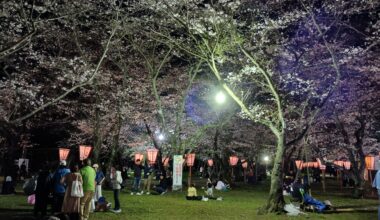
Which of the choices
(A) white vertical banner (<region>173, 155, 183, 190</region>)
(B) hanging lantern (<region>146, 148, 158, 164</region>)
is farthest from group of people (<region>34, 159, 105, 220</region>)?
(B) hanging lantern (<region>146, 148, 158, 164</region>)

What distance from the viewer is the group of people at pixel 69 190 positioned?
1141 cm

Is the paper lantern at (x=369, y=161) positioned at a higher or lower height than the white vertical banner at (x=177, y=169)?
higher

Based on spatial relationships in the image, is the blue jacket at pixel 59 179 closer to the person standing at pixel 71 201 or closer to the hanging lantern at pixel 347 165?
the person standing at pixel 71 201

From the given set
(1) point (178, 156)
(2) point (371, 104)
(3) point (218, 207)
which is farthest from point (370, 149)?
(3) point (218, 207)

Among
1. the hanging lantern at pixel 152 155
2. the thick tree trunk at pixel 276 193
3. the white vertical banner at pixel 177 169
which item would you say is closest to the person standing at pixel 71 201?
the thick tree trunk at pixel 276 193

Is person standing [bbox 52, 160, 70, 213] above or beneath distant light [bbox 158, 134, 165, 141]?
beneath

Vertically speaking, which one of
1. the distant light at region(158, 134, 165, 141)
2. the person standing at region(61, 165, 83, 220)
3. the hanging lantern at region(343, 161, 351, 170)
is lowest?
the person standing at region(61, 165, 83, 220)

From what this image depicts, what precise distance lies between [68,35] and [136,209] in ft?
45.3

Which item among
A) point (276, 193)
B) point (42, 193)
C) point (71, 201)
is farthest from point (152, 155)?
point (71, 201)

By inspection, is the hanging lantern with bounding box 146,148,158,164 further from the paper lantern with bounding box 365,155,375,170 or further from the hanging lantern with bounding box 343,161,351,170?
the hanging lantern with bounding box 343,161,351,170

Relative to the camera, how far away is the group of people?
11406mm

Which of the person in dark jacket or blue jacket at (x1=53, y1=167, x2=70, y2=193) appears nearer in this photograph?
blue jacket at (x1=53, y1=167, x2=70, y2=193)

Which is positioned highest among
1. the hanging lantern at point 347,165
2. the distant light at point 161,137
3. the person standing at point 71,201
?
the distant light at point 161,137

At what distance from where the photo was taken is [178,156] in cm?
2572
